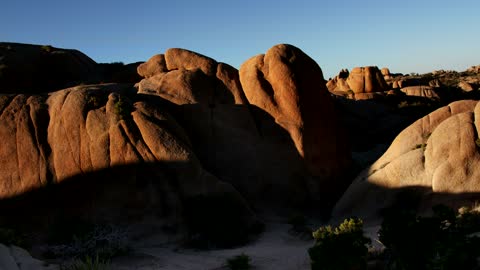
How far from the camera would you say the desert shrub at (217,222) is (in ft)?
53.7

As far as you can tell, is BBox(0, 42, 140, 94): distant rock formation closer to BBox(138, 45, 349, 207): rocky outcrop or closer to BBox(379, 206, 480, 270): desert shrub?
BBox(138, 45, 349, 207): rocky outcrop

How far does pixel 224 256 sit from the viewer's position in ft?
48.4

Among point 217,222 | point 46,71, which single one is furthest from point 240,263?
point 46,71

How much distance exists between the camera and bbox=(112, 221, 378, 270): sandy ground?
13.4m

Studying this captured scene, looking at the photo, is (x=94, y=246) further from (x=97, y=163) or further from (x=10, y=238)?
(x=97, y=163)

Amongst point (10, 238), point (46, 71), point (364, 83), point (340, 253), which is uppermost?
point (46, 71)

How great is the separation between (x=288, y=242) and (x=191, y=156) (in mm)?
4592

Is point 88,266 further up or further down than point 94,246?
further up

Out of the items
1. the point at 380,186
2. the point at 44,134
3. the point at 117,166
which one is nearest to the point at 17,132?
the point at 44,134

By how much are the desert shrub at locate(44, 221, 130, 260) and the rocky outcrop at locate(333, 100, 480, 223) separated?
8.63 meters

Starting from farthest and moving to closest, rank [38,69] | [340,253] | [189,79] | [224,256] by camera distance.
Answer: [38,69], [189,79], [224,256], [340,253]

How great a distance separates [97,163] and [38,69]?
411 inches

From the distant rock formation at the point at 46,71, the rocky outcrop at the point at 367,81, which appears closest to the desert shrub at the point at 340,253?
the distant rock formation at the point at 46,71

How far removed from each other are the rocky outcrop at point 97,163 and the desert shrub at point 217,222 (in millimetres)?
86
